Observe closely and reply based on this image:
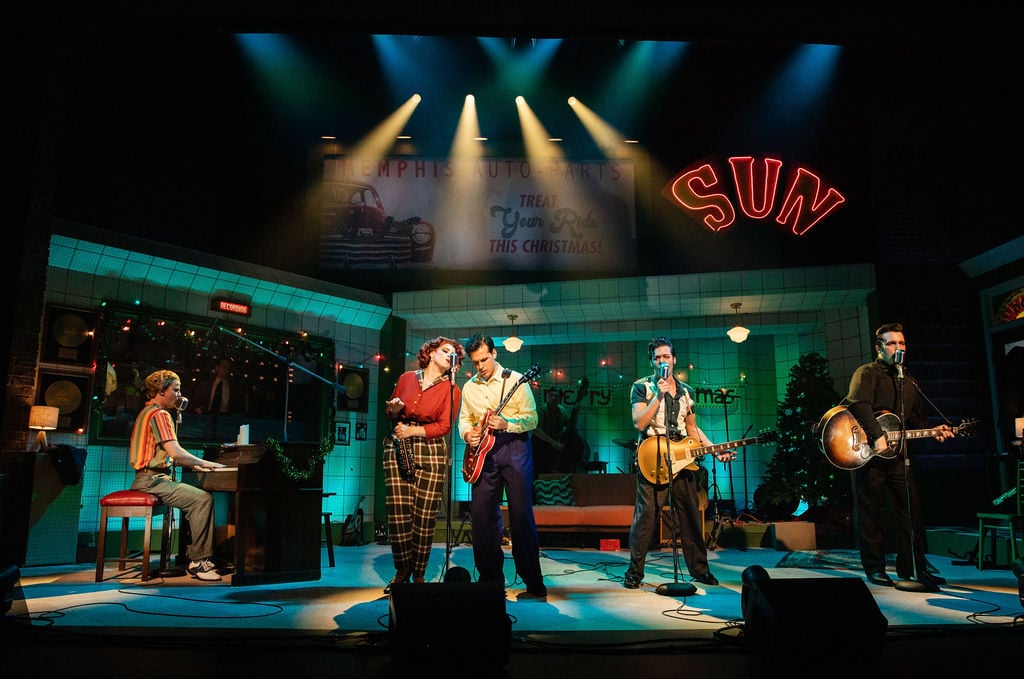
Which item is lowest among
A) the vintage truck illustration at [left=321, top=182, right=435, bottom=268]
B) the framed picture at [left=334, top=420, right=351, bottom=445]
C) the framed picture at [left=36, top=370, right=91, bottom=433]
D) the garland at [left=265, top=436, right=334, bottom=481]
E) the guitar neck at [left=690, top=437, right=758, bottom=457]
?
the garland at [left=265, top=436, right=334, bottom=481]

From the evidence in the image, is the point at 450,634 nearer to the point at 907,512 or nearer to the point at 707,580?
the point at 707,580

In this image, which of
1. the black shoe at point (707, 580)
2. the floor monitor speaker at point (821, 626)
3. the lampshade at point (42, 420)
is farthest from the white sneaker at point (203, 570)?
the floor monitor speaker at point (821, 626)

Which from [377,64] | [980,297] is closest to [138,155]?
[377,64]

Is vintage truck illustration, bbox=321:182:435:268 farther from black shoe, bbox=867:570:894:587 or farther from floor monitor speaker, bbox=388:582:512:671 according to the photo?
floor monitor speaker, bbox=388:582:512:671

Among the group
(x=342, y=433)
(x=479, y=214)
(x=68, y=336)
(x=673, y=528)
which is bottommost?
(x=673, y=528)

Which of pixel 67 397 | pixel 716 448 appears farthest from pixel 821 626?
pixel 67 397

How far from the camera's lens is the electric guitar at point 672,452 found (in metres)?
5.61

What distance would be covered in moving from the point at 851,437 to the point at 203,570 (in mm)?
5410

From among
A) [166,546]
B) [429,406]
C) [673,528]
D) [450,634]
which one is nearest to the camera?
[450,634]

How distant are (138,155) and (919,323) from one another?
11.6 metres

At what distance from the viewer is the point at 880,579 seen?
5.63 meters

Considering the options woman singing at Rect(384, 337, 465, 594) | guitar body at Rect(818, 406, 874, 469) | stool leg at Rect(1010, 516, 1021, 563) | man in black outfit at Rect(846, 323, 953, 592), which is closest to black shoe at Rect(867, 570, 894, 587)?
man in black outfit at Rect(846, 323, 953, 592)

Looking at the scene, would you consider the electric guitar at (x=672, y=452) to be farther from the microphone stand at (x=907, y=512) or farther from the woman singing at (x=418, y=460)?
the woman singing at (x=418, y=460)

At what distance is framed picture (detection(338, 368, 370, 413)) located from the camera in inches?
406
